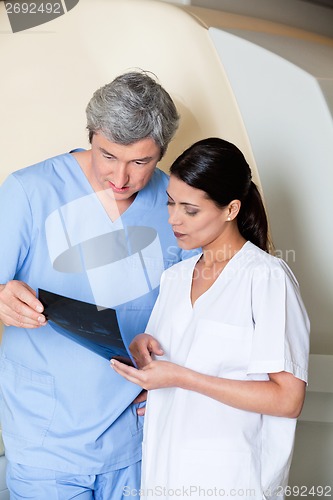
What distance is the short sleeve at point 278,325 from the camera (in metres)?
1.17

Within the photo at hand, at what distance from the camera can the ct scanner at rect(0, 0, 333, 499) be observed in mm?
1637

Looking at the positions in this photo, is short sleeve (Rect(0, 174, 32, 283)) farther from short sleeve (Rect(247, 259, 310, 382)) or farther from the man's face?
short sleeve (Rect(247, 259, 310, 382))

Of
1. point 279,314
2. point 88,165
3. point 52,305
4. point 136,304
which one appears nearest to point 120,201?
point 88,165

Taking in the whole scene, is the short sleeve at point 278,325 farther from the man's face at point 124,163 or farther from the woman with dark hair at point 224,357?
the man's face at point 124,163

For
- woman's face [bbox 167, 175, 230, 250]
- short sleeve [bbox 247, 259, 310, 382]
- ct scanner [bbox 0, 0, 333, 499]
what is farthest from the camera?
ct scanner [bbox 0, 0, 333, 499]

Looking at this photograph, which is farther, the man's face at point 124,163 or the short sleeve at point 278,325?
the man's face at point 124,163

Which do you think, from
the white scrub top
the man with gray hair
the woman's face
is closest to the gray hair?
the man with gray hair

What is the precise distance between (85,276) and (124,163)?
0.79 ft

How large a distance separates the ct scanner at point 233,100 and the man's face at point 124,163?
1.21 ft

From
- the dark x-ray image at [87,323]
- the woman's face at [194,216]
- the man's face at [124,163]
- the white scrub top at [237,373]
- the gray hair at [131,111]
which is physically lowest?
the white scrub top at [237,373]

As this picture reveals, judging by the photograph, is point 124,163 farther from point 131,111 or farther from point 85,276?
point 85,276

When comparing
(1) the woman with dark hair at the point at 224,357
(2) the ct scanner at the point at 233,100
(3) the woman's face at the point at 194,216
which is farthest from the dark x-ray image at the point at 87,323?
(2) the ct scanner at the point at 233,100

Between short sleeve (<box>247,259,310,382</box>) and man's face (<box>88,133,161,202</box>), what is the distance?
0.31m

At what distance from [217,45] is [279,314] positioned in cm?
78
